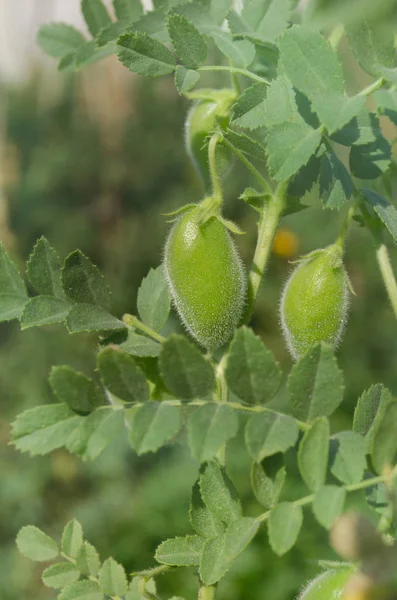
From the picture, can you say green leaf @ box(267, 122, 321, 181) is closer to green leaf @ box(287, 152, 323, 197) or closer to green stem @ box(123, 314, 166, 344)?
green leaf @ box(287, 152, 323, 197)

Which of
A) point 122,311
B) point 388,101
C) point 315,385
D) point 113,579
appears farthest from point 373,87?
point 122,311

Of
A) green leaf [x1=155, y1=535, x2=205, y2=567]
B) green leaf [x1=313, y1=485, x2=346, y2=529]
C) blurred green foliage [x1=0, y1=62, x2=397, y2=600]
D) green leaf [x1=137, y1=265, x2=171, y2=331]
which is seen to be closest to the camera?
green leaf [x1=313, y1=485, x2=346, y2=529]

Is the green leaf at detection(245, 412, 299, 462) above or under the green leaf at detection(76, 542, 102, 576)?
above

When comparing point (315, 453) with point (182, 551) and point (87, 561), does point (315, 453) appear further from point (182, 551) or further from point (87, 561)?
point (87, 561)

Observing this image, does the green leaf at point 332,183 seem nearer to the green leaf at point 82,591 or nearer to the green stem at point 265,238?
the green stem at point 265,238

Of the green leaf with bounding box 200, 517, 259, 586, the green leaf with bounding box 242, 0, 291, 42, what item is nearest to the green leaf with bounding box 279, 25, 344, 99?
the green leaf with bounding box 242, 0, 291, 42

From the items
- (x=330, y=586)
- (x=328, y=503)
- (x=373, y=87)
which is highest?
(x=373, y=87)

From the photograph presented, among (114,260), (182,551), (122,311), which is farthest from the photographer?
(114,260)
